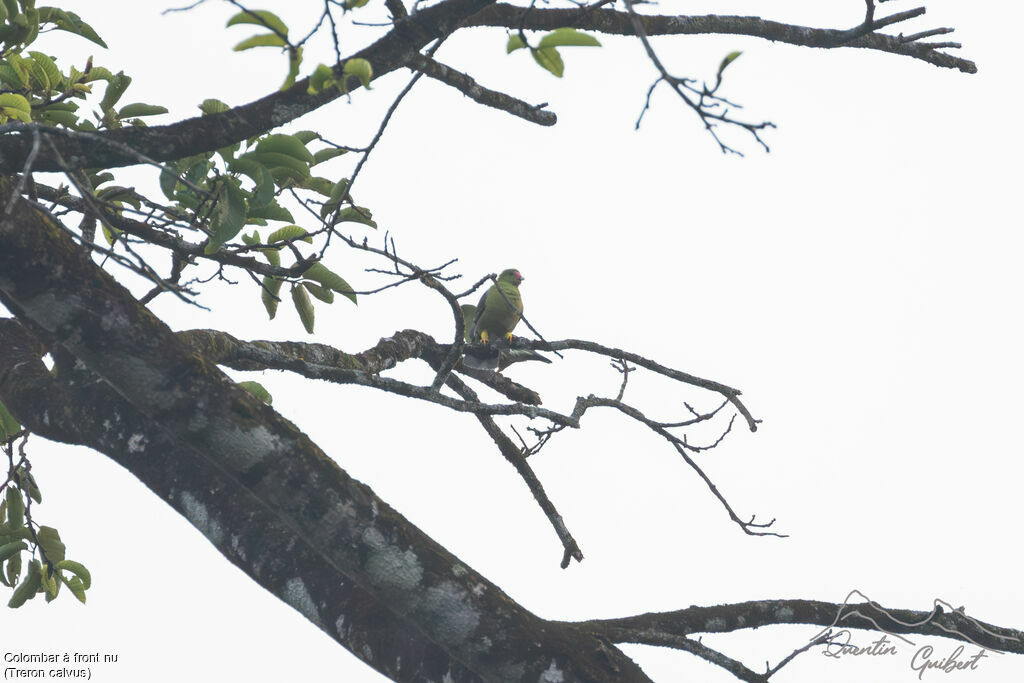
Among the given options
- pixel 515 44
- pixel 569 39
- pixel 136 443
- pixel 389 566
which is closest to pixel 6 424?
pixel 136 443

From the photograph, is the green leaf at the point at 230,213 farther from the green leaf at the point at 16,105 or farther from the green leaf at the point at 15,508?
the green leaf at the point at 15,508

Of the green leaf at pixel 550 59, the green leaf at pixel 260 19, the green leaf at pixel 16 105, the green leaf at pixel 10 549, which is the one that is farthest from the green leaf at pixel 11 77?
the green leaf at pixel 550 59

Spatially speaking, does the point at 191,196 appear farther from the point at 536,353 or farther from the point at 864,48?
the point at 864,48

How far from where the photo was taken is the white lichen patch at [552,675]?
7.56 ft

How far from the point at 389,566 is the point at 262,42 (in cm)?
128

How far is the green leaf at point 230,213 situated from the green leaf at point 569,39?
115 cm

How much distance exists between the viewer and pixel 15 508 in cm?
371

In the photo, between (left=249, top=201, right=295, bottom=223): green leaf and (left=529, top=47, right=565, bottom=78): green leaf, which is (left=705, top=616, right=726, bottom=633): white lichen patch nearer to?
(left=529, top=47, right=565, bottom=78): green leaf

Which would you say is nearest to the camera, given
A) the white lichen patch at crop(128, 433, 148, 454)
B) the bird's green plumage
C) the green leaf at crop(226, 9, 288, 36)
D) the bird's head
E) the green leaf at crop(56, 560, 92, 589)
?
the green leaf at crop(226, 9, 288, 36)

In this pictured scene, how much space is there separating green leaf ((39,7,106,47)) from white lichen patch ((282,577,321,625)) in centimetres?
219

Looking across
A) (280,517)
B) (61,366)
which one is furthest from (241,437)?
(61,366)

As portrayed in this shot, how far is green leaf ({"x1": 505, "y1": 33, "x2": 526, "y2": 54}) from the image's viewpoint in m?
2.26

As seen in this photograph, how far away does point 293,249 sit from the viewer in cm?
342

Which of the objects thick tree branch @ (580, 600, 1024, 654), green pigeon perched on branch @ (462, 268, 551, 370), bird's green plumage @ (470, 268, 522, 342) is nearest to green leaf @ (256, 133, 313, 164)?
thick tree branch @ (580, 600, 1024, 654)
